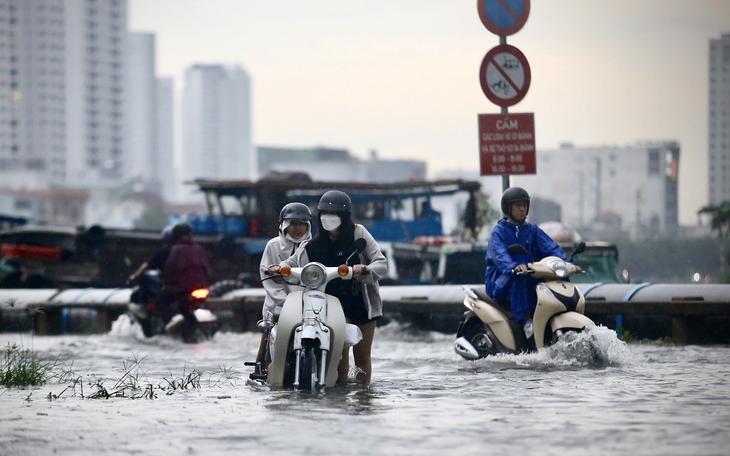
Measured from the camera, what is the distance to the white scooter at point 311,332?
7477 millimetres

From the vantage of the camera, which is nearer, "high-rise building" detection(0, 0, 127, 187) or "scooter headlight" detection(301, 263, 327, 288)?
"scooter headlight" detection(301, 263, 327, 288)

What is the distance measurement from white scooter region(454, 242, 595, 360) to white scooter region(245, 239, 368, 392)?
204 centimetres

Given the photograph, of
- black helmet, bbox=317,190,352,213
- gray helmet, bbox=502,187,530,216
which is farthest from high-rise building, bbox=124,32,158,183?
black helmet, bbox=317,190,352,213

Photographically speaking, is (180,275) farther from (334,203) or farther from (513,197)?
(334,203)

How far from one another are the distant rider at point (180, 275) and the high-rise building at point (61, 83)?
411 ft

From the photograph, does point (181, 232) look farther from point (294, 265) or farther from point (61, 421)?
point (61, 421)

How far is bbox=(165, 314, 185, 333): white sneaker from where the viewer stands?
536 inches

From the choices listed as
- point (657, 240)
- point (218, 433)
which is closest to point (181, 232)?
point (218, 433)

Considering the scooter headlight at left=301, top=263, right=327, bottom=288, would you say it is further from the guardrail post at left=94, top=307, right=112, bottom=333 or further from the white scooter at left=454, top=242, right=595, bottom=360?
the guardrail post at left=94, top=307, right=112, bottom=333

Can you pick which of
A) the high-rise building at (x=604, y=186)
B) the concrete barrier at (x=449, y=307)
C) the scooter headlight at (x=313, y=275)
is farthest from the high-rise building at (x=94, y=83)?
the scooter headlight at (x=313, y=275)

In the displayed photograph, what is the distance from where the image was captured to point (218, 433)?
5.93 m

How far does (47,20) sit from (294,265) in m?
140

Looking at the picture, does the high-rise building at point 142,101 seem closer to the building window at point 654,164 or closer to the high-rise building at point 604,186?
the high-rise building at point 604,186

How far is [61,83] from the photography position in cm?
14125
